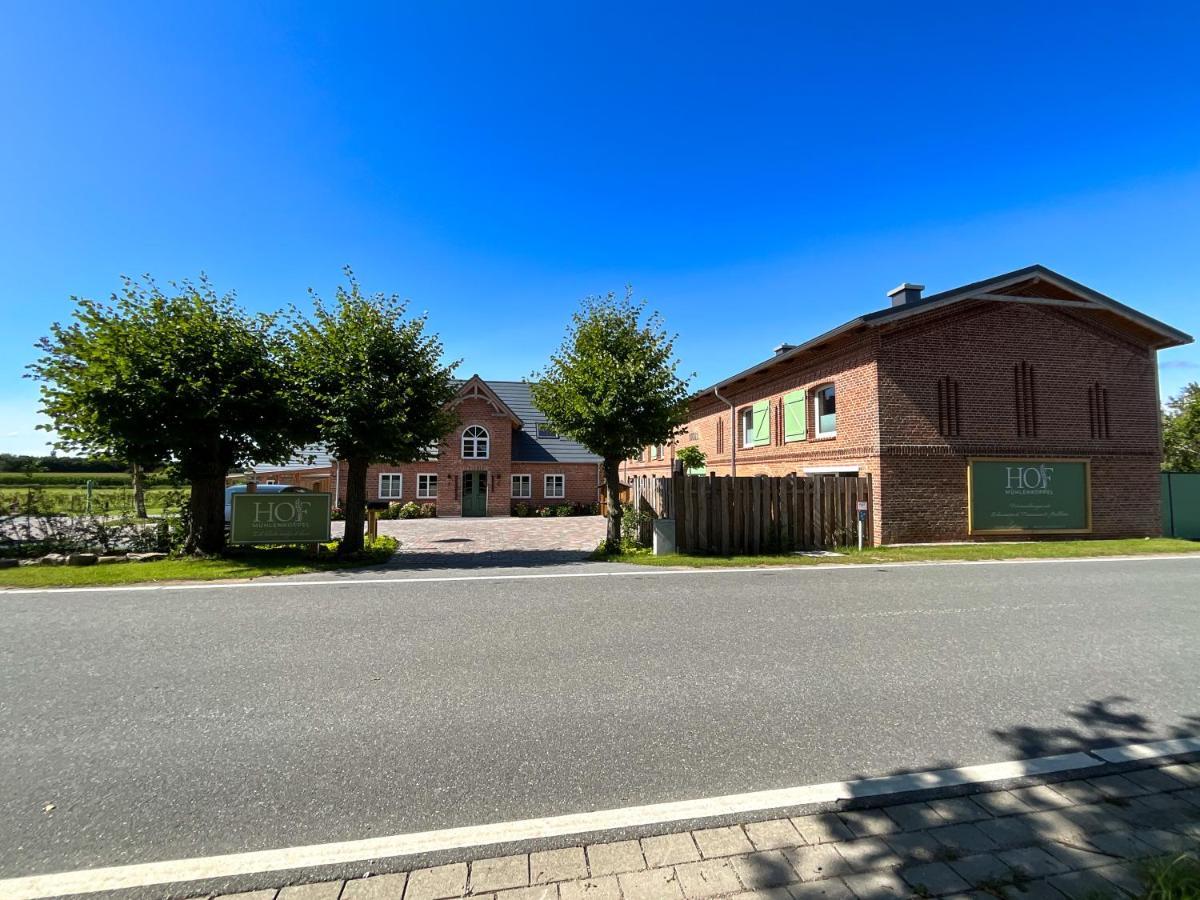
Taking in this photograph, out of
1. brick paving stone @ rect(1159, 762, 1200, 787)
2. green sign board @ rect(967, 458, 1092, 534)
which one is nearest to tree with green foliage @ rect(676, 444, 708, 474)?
green sign board @ rect(967, 458, 1092, 534)

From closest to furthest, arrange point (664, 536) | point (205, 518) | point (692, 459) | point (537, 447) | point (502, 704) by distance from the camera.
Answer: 1. point (502, 704)
2. point (205, 518)
3. point (664, 536)
4. point (692, 459)
5. point (537, 447)

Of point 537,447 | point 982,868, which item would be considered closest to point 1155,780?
point 982,868

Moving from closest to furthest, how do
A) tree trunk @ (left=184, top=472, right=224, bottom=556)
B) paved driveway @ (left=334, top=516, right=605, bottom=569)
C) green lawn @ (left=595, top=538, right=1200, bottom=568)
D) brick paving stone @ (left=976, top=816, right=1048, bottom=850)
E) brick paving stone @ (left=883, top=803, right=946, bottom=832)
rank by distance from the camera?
brick paving stone @ (left=976, top=816, right=1048, bottom=850) → brick paving stone @ (left=883, top=803, right=946, bottom=832) → green lawn @ (left=595, top=538, right=1200, bottom=568) → tree trunk @ (left=184, top=472, right=224, bottom=556) → paved driveway @ (left=334, top=516, right=605, bottom=569)

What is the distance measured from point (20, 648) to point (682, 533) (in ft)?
37.3

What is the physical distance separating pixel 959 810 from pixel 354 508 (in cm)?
1328

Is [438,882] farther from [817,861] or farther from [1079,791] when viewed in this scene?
[1079,791]

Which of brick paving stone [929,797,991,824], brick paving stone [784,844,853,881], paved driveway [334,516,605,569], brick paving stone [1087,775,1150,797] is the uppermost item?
brick paving stone [1087,775,1150,797]

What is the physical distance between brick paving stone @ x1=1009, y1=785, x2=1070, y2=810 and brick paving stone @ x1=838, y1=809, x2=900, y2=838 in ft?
2.63

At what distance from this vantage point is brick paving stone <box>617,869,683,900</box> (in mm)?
2334

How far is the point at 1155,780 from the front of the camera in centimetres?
318

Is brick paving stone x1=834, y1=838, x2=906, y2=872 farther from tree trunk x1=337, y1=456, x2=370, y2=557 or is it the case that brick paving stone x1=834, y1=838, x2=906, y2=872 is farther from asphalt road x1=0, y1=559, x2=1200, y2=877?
tree trunk x1=337, y1=456, x2=370, y2=557

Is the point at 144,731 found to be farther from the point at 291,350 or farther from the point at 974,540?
the point at 974,540

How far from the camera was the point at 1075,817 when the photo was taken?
2.84 metres

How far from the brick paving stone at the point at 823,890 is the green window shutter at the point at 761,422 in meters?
19.9
